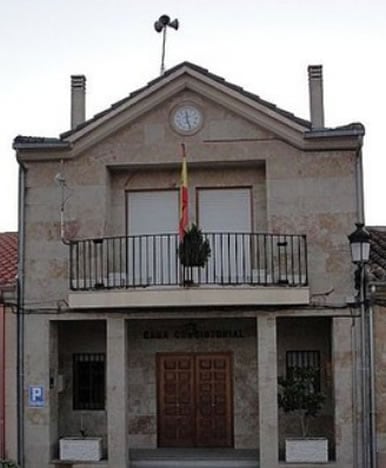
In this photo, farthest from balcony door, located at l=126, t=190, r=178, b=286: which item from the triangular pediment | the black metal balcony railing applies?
the triangular pediment

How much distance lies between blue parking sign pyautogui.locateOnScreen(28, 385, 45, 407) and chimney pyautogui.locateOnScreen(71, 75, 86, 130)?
5669 mm

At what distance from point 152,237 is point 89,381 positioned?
11.8 ft

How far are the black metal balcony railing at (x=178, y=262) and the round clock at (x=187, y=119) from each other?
2.14 metres

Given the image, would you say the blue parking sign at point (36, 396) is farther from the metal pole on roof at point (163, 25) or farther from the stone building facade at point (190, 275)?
the metal pole on roof at point (163, 25)

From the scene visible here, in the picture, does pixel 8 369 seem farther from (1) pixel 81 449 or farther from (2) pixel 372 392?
(2) pixel 372 392

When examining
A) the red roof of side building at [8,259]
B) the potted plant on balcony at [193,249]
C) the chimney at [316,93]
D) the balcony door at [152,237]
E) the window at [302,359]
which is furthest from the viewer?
the chimney at [316,93]

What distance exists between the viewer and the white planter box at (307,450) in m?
15.5

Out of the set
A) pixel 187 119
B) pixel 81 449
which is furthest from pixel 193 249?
pixel 81 449

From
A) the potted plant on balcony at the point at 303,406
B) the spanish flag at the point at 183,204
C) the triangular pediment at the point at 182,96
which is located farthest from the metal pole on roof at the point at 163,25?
the potted plant on balcony at the point at 303,406

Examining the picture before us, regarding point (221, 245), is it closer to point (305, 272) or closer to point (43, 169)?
point (305, 272)

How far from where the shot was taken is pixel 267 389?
51.6 feet

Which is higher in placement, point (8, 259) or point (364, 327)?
point (8, 259)

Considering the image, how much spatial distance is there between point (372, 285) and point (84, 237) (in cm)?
569

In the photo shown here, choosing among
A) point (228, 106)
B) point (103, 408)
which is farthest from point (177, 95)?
point (103, 408)
